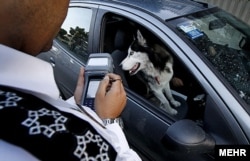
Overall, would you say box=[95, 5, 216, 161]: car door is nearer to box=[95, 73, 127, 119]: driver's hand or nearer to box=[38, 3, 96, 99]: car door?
box=[38, 3, 96, 99]: car door

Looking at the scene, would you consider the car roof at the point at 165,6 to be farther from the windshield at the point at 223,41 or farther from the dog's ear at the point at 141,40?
the dog's ear at the point at 141,40

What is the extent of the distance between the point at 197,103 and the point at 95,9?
1.28 metres

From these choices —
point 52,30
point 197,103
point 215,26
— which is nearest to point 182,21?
point 215,26

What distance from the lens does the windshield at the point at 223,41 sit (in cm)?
197

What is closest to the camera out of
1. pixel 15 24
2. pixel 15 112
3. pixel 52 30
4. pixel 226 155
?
pixel 15 112

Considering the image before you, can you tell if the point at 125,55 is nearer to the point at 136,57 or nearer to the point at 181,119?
the point at 136,57

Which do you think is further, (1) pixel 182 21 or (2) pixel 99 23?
(2) pixel 99 23

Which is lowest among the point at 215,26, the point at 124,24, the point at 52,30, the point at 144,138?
the point at 144,138

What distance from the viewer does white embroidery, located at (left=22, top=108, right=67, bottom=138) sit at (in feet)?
1.97

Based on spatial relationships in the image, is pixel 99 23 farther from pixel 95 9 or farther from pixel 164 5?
pixel 164 5

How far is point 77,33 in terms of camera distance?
2979mm

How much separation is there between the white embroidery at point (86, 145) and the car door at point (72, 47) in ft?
6.84

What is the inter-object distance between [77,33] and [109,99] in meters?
1.83

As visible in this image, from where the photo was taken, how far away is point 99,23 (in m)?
2.68
